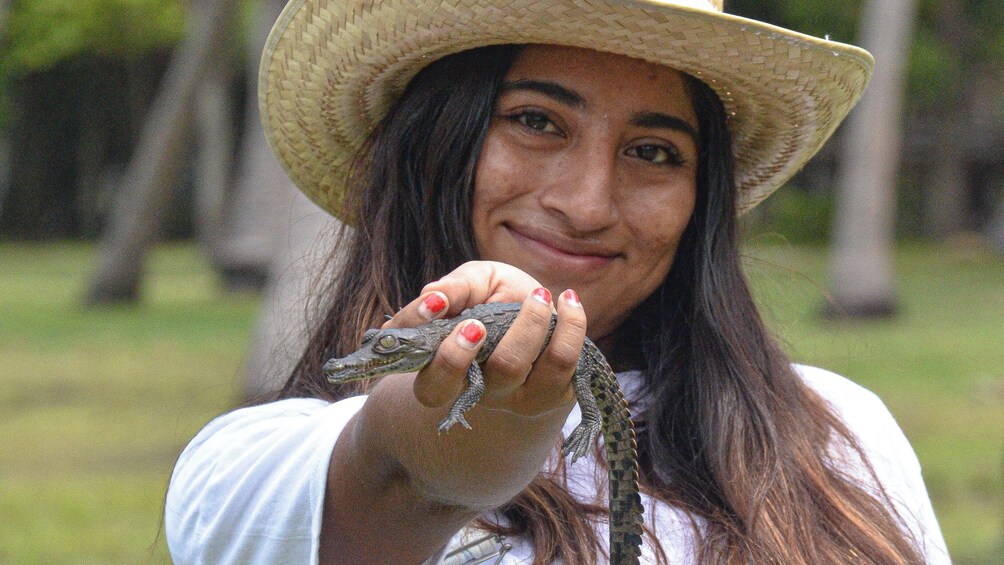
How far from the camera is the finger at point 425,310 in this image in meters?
1.67

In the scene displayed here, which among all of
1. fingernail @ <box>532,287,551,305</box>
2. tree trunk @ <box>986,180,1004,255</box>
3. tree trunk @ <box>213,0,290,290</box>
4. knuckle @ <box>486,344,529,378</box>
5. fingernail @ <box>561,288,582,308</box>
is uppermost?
fingernail @ <box>532,287,551,305</box>

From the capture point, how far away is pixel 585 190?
96.9 inches

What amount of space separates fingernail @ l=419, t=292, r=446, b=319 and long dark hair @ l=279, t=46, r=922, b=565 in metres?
0.73

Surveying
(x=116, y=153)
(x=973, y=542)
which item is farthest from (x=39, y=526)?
(x=116, y=153)

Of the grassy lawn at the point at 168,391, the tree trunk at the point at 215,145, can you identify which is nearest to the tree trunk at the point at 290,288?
the grassy lawn at the point at 168,391

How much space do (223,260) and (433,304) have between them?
58.2 ft

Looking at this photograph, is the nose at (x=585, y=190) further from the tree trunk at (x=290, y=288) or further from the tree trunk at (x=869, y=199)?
the tree trunk at (x=869, y=199)

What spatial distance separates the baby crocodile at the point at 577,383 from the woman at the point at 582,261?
221 millimetres

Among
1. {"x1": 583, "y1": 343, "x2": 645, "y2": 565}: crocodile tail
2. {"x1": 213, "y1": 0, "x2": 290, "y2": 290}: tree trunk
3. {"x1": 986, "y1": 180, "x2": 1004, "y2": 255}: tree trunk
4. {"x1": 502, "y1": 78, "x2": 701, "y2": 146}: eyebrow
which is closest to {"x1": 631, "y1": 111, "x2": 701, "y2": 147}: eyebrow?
{"x1": 502, "y1": 78, "x2": 701, "y2": 146}: eyebrow

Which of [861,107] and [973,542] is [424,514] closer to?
[973,542]

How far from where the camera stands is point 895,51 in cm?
1505

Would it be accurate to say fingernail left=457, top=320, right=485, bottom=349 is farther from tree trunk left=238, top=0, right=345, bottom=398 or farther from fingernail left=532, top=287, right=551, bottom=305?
tree trunk left=238, top=0, right=345, bottom=398

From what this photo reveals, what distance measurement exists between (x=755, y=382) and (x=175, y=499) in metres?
1.27

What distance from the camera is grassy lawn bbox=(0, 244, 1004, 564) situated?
6664 millimetres
